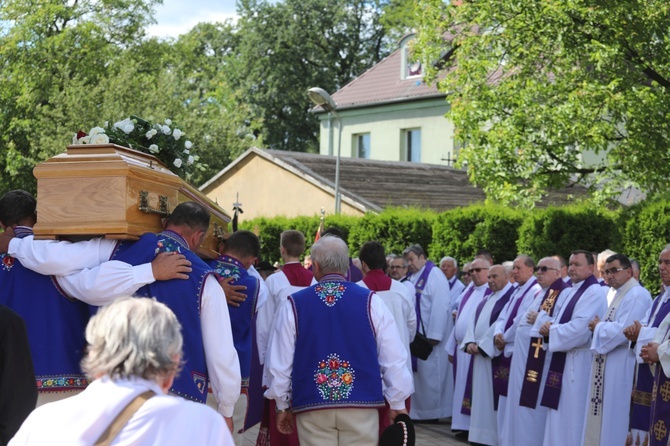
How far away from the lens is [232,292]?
703cm

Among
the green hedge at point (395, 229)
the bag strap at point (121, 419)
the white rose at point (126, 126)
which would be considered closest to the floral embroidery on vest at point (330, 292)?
the white rose at point (126, 126)

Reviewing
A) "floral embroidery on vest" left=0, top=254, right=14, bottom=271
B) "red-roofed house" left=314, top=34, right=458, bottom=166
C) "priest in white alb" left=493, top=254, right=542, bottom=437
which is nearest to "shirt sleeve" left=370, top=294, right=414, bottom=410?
"floral embroidery on vest" left=0, top=254, right=14, bottom=271

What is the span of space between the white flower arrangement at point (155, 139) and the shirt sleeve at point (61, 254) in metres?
1.02

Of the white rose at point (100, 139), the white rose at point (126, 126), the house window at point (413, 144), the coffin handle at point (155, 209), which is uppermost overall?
the house window at point (413, 144)

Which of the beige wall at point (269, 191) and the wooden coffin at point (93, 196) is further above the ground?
the beige wall at point (269, 191)

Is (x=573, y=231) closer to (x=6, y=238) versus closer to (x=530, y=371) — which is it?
(x=530, y=371)

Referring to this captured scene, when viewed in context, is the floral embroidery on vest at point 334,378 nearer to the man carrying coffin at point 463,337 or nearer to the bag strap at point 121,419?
the bag strap at point 121,419

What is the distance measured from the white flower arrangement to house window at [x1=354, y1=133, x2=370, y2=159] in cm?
3340

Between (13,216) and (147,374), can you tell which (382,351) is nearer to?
(13,216)

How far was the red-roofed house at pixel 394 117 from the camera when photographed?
1462 inches

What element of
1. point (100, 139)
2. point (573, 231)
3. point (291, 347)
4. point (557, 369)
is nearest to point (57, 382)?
point (100, 139)

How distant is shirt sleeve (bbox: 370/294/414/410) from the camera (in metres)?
6.53

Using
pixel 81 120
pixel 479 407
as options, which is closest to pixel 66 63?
pixel 81 120

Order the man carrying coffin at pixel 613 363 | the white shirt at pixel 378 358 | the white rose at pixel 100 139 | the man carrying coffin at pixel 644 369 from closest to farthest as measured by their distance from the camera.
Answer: the white rose at pixel 100 139
the white shirt at pixel 378 358
the man carrying coffin at pixel 644 369
the man carrying coffin at pixel 613 363
